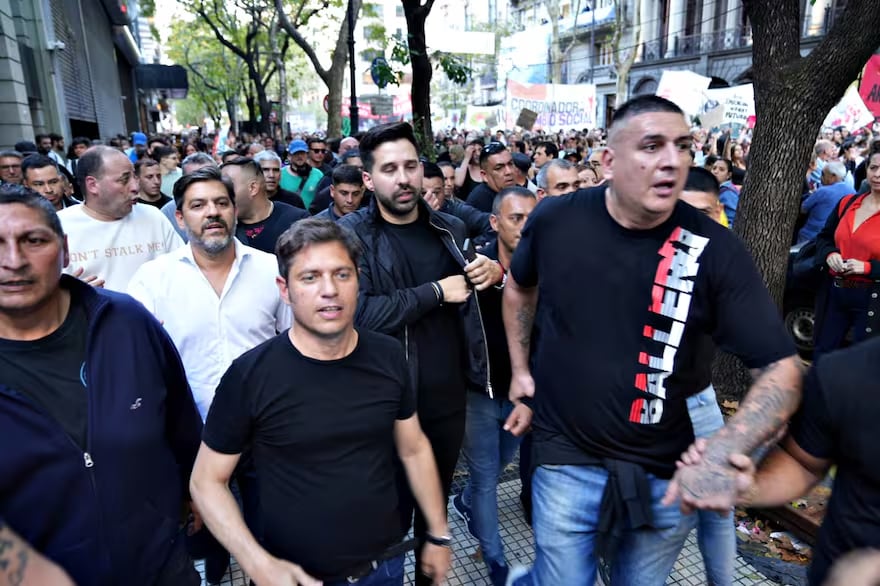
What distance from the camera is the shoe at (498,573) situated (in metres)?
3.17

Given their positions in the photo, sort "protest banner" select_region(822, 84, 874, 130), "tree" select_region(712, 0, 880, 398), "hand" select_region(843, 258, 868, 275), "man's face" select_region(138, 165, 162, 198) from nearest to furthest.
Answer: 1. "tree" select_region(712, 0, 880, 398)
2. "hand" select_region(843, 258, 868, 275)
3. "man's face" select_region(138, 165, 162, 198)
4. "protest banner" select_region(822, 84, 874, 130)

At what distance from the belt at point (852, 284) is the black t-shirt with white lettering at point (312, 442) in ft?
13.5

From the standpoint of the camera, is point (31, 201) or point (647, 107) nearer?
point (31, 201)

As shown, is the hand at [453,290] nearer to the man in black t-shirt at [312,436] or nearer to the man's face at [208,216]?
the man in black t-shirt at [312,436]

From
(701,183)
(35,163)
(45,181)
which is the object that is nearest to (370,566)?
(701,183)

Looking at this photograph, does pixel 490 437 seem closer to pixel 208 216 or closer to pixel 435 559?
pixel 435 559

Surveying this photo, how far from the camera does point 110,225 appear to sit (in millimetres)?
3857

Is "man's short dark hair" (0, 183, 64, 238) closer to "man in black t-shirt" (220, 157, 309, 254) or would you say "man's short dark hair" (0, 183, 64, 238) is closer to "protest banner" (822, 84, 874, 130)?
"man in black t-shirt" (220, 157, 309, 254)

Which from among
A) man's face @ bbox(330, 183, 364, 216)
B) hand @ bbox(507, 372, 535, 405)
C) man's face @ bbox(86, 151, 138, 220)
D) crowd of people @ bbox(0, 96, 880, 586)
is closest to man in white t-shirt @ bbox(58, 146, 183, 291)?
man's face @ bbox(86, 151, 138, 220)

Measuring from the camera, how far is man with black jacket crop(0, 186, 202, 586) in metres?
1.79

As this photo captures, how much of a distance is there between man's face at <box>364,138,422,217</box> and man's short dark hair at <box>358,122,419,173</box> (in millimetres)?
25

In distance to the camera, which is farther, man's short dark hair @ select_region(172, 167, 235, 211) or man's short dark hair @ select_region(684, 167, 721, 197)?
man's short dark hair @ select_region(684, 167, 721, 197)

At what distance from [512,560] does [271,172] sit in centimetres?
422

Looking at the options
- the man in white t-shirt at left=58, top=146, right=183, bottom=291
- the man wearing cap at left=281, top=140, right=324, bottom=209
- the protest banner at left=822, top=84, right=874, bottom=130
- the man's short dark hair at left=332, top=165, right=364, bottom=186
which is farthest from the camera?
the protest banner at left=822, top=84, right=874, bottom=130
